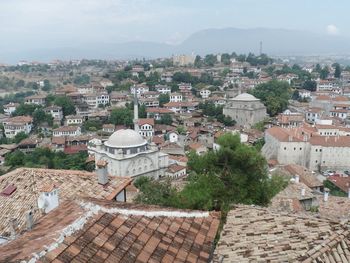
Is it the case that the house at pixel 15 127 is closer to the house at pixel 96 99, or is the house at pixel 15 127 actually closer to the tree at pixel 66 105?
the tree at pixel 66 105

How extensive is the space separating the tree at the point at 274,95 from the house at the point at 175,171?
28.0 meters

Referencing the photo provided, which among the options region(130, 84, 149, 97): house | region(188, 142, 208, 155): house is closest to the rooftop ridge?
region(188, 142, 208, 155): house

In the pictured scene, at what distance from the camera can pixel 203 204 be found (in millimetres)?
12805

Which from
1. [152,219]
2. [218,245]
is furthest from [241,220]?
[152,219]

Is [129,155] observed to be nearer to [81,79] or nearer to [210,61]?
[81,79]

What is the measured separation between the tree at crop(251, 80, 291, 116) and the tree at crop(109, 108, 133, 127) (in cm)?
2207

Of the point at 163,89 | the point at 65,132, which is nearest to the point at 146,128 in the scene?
the point at 65,132

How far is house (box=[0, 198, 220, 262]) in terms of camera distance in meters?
4.01

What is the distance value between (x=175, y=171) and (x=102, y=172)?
2473cm

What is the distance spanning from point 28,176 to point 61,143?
112 feet

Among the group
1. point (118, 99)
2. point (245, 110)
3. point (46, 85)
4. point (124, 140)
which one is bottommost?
point (46, 85)

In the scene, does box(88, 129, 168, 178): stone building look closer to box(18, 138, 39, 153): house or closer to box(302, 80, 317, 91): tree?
box(18, 138, 39, 153): house

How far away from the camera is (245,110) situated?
178ft

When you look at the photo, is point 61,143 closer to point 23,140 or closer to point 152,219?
point 23,140
